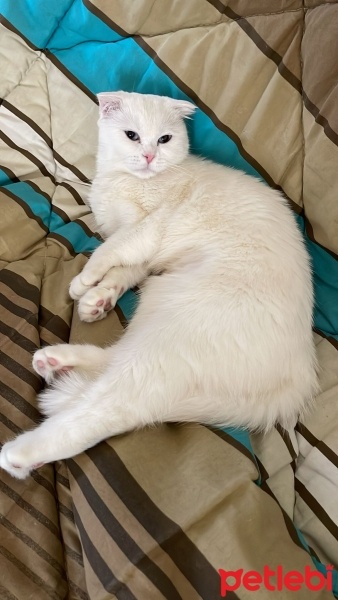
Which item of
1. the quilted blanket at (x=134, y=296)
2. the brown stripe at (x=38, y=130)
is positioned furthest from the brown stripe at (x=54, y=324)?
the brown stripe at (x=38, y=130)

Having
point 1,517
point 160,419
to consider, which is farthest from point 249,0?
point 1,517

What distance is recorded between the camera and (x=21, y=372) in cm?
121

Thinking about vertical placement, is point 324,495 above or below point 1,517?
above

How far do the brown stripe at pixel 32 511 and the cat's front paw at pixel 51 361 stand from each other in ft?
0.89

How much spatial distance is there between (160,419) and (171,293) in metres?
0.32

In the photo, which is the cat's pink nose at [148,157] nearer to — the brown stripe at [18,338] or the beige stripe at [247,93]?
the beige stripe at [247,93]

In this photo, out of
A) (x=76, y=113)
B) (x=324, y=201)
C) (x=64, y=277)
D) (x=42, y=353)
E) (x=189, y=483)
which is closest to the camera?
(x=189, y=483)

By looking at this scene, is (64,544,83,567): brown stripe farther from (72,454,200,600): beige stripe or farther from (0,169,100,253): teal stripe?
(0,169,100,253): teal stripe

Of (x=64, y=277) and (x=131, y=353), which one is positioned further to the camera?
(x=64, y=277)

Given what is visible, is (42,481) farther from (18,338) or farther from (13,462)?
(18,338)

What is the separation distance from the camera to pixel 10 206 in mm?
1538

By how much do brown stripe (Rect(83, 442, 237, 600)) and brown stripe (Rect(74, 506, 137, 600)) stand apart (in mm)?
97

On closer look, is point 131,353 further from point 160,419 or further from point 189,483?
point 189,483

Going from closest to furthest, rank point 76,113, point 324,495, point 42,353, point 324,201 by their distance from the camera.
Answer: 1. point 324,495
2. point 42,353
3. point 324,201
4. point 76,113
